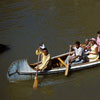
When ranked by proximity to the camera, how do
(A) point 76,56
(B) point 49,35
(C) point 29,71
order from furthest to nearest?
1. (B) point 49,35
2. (A) point 76,56
3. (C) point 29,71

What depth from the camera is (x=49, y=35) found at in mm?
16109

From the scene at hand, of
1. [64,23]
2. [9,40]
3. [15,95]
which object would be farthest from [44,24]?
[15,95]

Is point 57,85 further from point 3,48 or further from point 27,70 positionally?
point 3,48

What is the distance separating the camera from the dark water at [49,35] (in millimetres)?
10945

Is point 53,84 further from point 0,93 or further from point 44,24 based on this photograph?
point 44,24

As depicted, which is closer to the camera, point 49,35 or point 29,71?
point 29,71

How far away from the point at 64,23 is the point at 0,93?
7.49m

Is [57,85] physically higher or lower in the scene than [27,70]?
lower

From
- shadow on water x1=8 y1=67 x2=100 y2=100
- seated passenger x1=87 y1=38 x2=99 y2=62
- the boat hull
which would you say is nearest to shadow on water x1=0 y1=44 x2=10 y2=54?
the boat hull

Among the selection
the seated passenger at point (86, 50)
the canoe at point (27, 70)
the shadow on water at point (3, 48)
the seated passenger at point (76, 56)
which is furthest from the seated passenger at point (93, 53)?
the shadow on water at point (3, 48)

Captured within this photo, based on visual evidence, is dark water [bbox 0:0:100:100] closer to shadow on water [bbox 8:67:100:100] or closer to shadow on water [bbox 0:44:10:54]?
shadow on water [bbox 8:67:100:100]

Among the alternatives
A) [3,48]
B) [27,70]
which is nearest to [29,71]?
[27,70]

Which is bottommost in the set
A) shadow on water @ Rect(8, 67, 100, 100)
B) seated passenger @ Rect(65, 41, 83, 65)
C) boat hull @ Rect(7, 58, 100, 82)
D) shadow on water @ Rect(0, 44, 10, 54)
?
shadow on water @ Rect(8, 67, 100, 100)

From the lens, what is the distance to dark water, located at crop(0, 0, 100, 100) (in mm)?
10945
